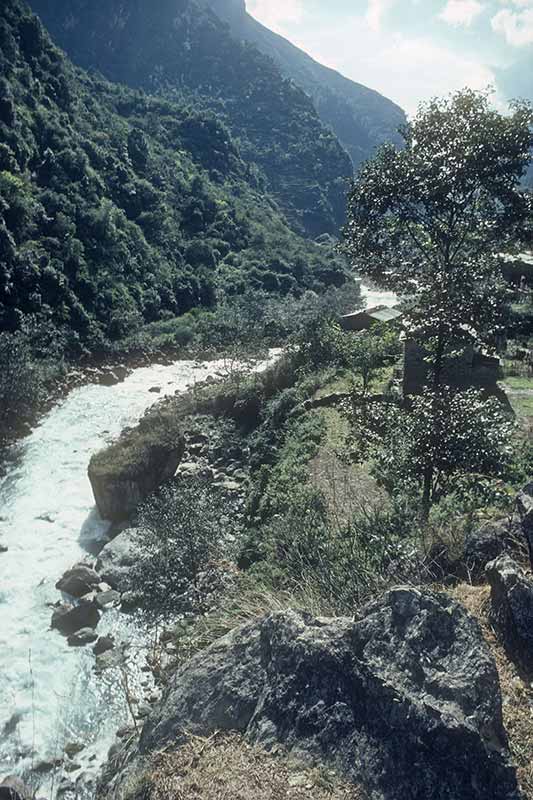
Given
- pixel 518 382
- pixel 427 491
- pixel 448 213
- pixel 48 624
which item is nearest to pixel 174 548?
pixel 48 624

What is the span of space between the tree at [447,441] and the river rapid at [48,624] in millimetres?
7177

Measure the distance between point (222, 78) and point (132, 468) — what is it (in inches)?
6359

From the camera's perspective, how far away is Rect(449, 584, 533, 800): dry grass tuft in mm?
5145

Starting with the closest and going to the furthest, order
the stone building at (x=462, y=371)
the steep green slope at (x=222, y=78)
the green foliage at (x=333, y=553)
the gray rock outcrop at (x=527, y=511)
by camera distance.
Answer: the gray rock outcrop at (x=527, y=511) → the green foliage at (x=333, y=553) → the stone building at (x=462, y=371) → the steep green slope at (x=222, y=78)

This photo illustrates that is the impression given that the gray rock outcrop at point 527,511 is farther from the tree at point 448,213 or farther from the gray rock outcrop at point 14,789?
the gray rock outcrop at point 14,789

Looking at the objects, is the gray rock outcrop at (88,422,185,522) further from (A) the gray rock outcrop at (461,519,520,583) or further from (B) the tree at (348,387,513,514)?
(A) the gray rock outcrop at (461,519,520,583)

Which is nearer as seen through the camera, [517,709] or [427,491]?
[517,709]

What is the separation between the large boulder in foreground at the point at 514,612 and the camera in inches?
241

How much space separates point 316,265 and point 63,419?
61161 millimetres

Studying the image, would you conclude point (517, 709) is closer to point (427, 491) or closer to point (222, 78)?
point (427, 491)

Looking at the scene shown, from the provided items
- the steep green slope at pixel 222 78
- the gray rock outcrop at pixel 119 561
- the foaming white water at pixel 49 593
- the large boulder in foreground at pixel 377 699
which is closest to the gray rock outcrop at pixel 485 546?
the large boulder in foreground at pixel 377 699

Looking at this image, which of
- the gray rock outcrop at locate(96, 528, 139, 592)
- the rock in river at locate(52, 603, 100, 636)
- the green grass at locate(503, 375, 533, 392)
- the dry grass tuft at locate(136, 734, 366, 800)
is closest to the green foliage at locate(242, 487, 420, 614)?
the dry grass tuft at locate(136, 734, 366, 800)

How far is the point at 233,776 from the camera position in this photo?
214 inches

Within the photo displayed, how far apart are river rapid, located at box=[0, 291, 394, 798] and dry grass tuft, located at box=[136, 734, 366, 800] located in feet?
6.24
